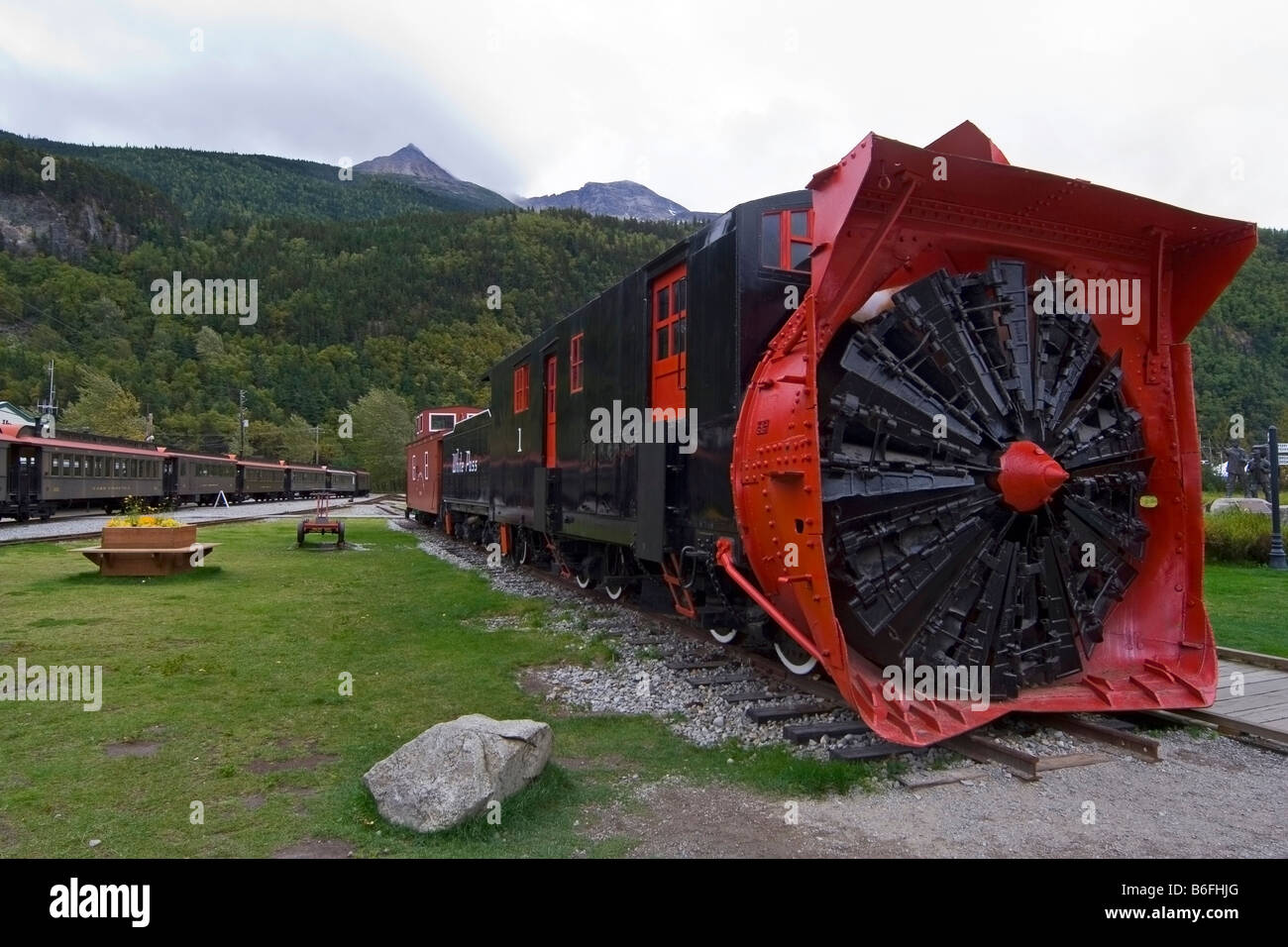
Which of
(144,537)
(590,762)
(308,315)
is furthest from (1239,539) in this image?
(308,315)

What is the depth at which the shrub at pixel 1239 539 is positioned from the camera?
1539 cm

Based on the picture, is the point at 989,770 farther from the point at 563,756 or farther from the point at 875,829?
the point at 563,756

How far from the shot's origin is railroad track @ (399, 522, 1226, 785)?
17.3 ft

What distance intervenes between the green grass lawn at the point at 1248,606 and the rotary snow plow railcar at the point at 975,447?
138 inches

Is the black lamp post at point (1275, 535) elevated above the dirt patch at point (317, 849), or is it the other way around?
the black lamp post at point (1275, 535)

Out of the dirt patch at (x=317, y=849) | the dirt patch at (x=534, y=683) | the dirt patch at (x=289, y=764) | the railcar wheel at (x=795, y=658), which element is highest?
the railcar wheel at (x=795, y=658)

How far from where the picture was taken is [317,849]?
4078 mm

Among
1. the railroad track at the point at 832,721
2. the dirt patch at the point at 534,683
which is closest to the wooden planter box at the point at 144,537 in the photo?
the dirt patch at the point at 534,683

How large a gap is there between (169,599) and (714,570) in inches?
360

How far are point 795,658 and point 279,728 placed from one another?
406 centimetres

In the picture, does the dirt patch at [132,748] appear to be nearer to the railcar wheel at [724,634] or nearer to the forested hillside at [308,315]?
the railcar wheel at [724,634]

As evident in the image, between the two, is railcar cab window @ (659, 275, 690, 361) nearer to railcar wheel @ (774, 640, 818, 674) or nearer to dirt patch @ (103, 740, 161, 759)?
railcar wheel @ (774, 640, 818, 674)

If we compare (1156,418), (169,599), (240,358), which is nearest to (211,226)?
(240,358)

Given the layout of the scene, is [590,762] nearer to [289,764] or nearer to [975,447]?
[289,764]
